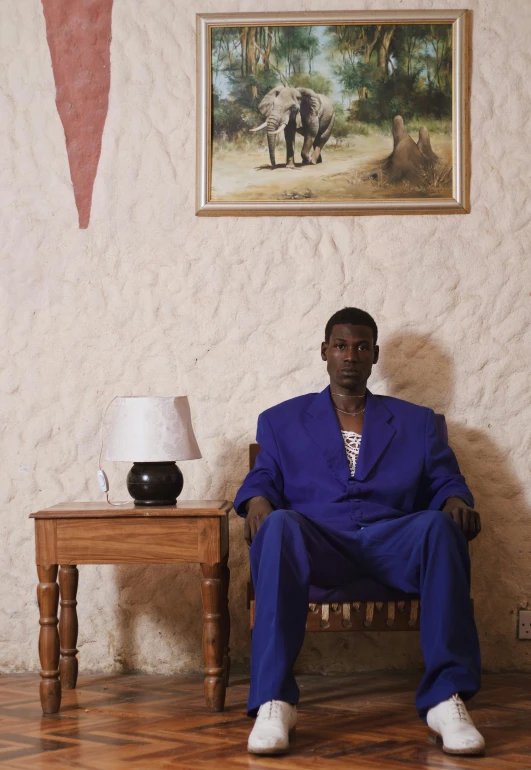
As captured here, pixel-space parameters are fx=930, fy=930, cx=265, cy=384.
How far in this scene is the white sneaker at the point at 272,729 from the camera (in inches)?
98.2

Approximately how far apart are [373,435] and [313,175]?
3.98ft

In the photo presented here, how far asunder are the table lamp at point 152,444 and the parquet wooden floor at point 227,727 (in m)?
0.72

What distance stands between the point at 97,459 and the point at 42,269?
828mm

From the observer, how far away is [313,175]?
3.88 meters

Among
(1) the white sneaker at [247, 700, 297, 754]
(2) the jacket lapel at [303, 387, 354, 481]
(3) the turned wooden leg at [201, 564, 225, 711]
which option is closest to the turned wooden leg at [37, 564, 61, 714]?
(3) the turned wooden leg at [201, 564, 225, 711]

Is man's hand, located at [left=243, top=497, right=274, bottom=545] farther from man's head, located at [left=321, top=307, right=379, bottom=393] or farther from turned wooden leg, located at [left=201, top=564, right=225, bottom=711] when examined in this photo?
man's head, located at [left=321, top=307, right=379, bottom=393]

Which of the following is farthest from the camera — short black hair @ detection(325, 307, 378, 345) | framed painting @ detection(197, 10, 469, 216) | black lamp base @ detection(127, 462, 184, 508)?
framed painting @ detection(197, 10, 469, 216)

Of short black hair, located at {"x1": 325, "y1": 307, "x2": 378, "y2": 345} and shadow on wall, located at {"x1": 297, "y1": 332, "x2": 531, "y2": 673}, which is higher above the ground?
short black hair, located at {"x1": 325, "y1": 307, "x2": 378, "y2": 345}

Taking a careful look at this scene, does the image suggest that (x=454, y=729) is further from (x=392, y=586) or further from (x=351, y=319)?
(x=351, y=319)

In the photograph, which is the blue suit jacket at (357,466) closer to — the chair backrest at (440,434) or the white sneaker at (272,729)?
the chair backrest at (440,434)

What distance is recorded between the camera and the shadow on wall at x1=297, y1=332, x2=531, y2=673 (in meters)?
3.76

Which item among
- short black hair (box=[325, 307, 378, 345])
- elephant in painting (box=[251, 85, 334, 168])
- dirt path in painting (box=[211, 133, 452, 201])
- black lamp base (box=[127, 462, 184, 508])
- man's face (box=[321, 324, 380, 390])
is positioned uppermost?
elephant in painting (box=[251, 85, 334, 168])

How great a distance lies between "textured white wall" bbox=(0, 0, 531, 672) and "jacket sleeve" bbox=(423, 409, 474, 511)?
0.49m

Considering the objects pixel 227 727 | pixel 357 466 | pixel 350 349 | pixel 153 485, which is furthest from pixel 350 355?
pixel 227 727
